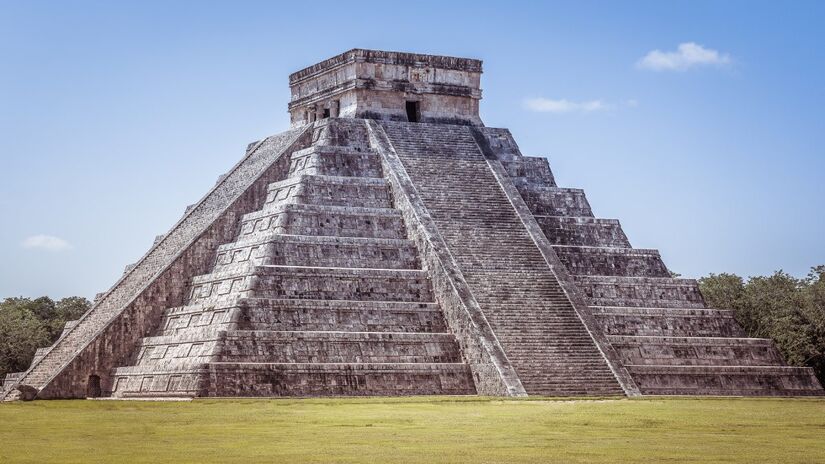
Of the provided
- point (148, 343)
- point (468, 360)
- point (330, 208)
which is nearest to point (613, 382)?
point (468, 360)

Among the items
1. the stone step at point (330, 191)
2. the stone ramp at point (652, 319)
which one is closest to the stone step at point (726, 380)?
the stone ramp at point (652, 319)

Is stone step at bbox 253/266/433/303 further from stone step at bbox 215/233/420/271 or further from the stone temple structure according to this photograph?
stone step at bbox 215/233/420/271

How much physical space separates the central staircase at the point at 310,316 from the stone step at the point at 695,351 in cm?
443

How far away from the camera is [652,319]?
35844 millimetres

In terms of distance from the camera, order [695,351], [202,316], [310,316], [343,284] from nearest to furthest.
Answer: [310,316], [202,316], [343,284], [695,351]

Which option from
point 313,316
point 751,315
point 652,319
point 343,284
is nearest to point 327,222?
point 343,284

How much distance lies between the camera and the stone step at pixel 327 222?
35.4 m

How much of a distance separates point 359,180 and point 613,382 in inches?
381

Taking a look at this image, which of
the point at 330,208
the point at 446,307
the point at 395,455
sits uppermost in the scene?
the point at 330,208

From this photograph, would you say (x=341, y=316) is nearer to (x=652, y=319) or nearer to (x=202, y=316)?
(x=202, y=316)

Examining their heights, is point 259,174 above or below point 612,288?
above

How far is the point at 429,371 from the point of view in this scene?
31469 mm

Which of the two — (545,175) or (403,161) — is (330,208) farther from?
(545,175)

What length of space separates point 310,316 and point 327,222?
398 cm
